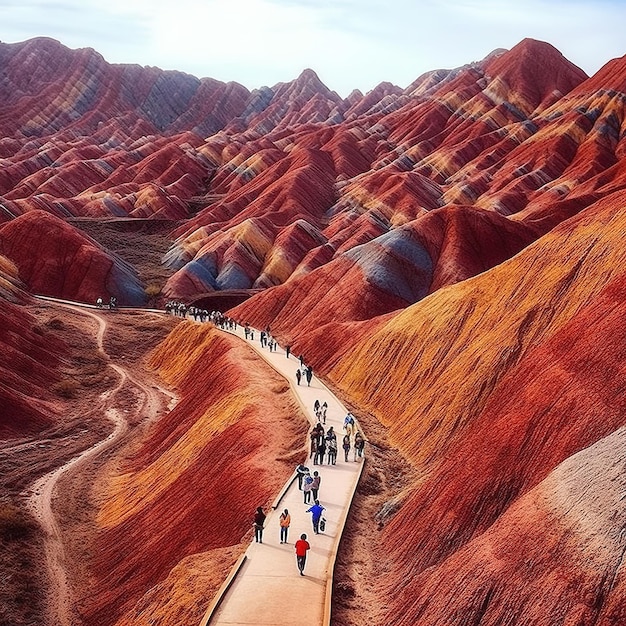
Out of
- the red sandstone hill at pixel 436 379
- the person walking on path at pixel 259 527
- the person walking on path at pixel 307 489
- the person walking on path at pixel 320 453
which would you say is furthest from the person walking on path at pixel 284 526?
the person walking on path at pixel 320 453

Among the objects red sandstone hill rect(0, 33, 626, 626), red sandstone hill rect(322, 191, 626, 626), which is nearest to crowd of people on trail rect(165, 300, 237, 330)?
red sandstone hill rect(0, 33, 626, 626)

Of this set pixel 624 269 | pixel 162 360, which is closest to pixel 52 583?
pixel 624 269

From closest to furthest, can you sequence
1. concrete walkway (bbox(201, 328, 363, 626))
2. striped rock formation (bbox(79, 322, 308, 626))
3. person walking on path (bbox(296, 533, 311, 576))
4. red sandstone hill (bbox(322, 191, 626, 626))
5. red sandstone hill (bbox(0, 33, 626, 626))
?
red sandstone hill (bbox(322, 191, 626, 626)), concrete walkway (bbox(201, 328, 363, 626)), red sandstone hill (bbox(0, 33, 626, 626)), person walking on path (bbox(296, 533, 311, 576)), striped rock formation (bbox(79, 322, 308, 626))

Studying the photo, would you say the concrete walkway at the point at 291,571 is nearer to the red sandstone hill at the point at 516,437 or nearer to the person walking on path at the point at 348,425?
the red sandstone hill at the point at 516,437

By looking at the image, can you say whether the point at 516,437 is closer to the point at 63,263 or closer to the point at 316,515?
the point at 316,515

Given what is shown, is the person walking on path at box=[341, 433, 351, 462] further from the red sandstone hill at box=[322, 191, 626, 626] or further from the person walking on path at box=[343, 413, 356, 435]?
the red sandstone hill at box=[322, 191, 626, 626]
